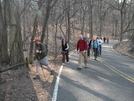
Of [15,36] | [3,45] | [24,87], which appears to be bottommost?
[24,87]

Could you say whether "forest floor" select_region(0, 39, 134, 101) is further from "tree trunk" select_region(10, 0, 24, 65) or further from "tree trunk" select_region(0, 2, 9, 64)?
"tree trunk" select_region(0, 2, 9, 64)

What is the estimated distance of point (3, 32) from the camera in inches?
503

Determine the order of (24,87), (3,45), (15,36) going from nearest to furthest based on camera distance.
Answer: (24,87) < (15,36) < (3,45)

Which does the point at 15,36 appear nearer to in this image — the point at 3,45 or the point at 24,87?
the point at 3,45

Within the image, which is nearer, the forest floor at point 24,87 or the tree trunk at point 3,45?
the forest floor at point 24,87

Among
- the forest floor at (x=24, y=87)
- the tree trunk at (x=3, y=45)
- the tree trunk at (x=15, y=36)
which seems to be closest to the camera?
the forest floor at (x=24, y=87)

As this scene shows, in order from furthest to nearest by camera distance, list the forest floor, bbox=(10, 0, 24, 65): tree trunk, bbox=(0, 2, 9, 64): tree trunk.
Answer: bbox=(0, 2, 9, 64): tree trunk → bbox=(10, 0, 24, 65): tree trunk → the forest floor

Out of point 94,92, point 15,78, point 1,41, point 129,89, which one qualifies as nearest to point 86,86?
point 94,92

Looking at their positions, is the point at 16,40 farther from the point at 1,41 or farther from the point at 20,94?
the point at 20,94

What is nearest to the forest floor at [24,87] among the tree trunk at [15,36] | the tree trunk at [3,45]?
the tree trunk at [15,36]

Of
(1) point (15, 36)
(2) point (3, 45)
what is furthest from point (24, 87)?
(2) point (3, 45)

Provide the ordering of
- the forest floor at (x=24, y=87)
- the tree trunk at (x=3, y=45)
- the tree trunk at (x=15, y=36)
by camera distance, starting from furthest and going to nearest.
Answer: the tree trunk at (x=3, y=45), the tree trunk at (x=15, y=36), the forest floor at (x=24, y=87)

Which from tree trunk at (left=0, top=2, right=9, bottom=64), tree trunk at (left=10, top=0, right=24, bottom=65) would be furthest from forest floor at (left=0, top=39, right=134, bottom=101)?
tree trunk at (left=0, top=2, right=9, bottom=64)

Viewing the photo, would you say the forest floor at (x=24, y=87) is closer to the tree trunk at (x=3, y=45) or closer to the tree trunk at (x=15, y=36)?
the tree trunk at (x=15, y=36)
